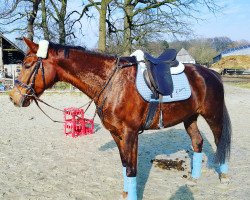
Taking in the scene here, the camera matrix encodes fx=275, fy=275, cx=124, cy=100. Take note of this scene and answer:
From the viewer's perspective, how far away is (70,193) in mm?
3879

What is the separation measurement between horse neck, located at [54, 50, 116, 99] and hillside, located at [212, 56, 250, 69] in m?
44.1

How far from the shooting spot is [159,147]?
20.2 ft

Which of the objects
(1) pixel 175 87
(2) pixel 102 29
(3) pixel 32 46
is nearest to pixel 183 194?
(1) pixel 175 87

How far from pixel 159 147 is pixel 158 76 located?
3.06 metres

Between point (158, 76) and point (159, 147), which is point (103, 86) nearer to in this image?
point (158, 76)

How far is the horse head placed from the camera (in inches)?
118

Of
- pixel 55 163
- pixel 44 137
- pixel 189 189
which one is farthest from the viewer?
pixel 44 137

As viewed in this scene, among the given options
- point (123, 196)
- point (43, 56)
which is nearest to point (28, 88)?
point (43, 56)

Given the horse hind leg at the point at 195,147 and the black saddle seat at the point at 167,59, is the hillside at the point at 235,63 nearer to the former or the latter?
the horse hind leg at the point at 195,147

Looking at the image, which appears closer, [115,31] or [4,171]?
[4,171]

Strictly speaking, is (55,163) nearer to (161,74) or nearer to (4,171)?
(4,171)

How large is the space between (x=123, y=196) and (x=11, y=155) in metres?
2.83

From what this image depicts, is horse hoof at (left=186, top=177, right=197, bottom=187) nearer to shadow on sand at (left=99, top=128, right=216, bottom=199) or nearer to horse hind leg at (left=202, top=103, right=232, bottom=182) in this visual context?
shadow on sand at (left=99, top=128, right=216, bottom=199)

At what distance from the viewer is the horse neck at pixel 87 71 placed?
3.20 metres
